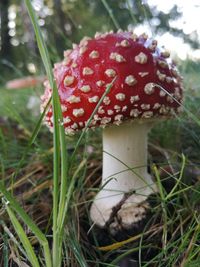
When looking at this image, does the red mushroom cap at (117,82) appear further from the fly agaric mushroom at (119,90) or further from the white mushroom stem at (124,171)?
the white mushroom stem at (124,171)

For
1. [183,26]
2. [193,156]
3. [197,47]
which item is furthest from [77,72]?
[197,47]

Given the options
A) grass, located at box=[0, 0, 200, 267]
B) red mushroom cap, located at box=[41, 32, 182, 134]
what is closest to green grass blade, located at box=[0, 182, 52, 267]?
grass, located at box=[0, 0, 200, 267]

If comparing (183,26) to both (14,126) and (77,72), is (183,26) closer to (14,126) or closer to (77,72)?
(77,72)

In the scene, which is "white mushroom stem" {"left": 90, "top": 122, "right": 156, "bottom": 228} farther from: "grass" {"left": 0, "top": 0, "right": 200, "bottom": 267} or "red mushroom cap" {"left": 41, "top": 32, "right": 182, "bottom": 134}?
"red mushroom cap" {"left": 41, "top": 32, "right": 182, "bottom": 134}

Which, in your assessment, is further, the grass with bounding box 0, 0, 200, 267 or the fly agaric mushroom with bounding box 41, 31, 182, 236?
the fly agaric mushroom with bounding box 41, 31, 182, 236

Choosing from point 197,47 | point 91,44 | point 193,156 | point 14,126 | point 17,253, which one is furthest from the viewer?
point 14,126

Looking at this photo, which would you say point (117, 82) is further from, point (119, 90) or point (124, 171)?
point (124, 171)

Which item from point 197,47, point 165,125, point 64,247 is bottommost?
point 64,247

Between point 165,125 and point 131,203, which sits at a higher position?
point 165,125
